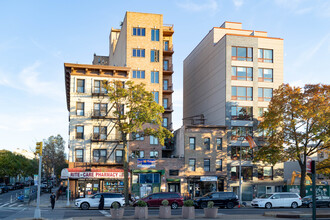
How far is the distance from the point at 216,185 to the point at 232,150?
5875 millimetres

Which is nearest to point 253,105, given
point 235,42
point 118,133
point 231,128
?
point 231,128

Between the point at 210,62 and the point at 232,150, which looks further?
the point at 210,62

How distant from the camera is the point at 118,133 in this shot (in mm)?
54625

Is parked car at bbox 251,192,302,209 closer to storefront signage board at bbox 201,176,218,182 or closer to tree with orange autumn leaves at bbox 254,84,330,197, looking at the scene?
tree with orange autumn leaves at bbox 254,84,330,197

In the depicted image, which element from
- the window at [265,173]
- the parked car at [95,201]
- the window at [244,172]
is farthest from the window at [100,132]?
the window at [265,173]

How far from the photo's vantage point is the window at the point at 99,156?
176 ft

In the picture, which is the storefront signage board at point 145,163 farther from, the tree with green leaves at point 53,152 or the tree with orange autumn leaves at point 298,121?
the tree with green leaves at point 53,152

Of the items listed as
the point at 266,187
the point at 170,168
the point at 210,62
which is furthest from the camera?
the point at 210,62

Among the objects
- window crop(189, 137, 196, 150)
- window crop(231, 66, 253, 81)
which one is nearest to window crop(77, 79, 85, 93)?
window crop(189, 137, 196, 150)

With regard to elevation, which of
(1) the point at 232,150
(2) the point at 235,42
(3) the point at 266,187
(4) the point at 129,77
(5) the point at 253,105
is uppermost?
(2) the point at 235,42

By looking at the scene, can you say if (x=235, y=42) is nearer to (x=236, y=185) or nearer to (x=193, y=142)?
(x=193, y=142)

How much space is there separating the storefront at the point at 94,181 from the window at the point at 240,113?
1868cm

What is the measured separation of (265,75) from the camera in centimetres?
6003

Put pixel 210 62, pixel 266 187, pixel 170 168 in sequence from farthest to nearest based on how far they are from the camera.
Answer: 1. pixel 210 62
2. pixel 266 187
3. pixel 170 168
